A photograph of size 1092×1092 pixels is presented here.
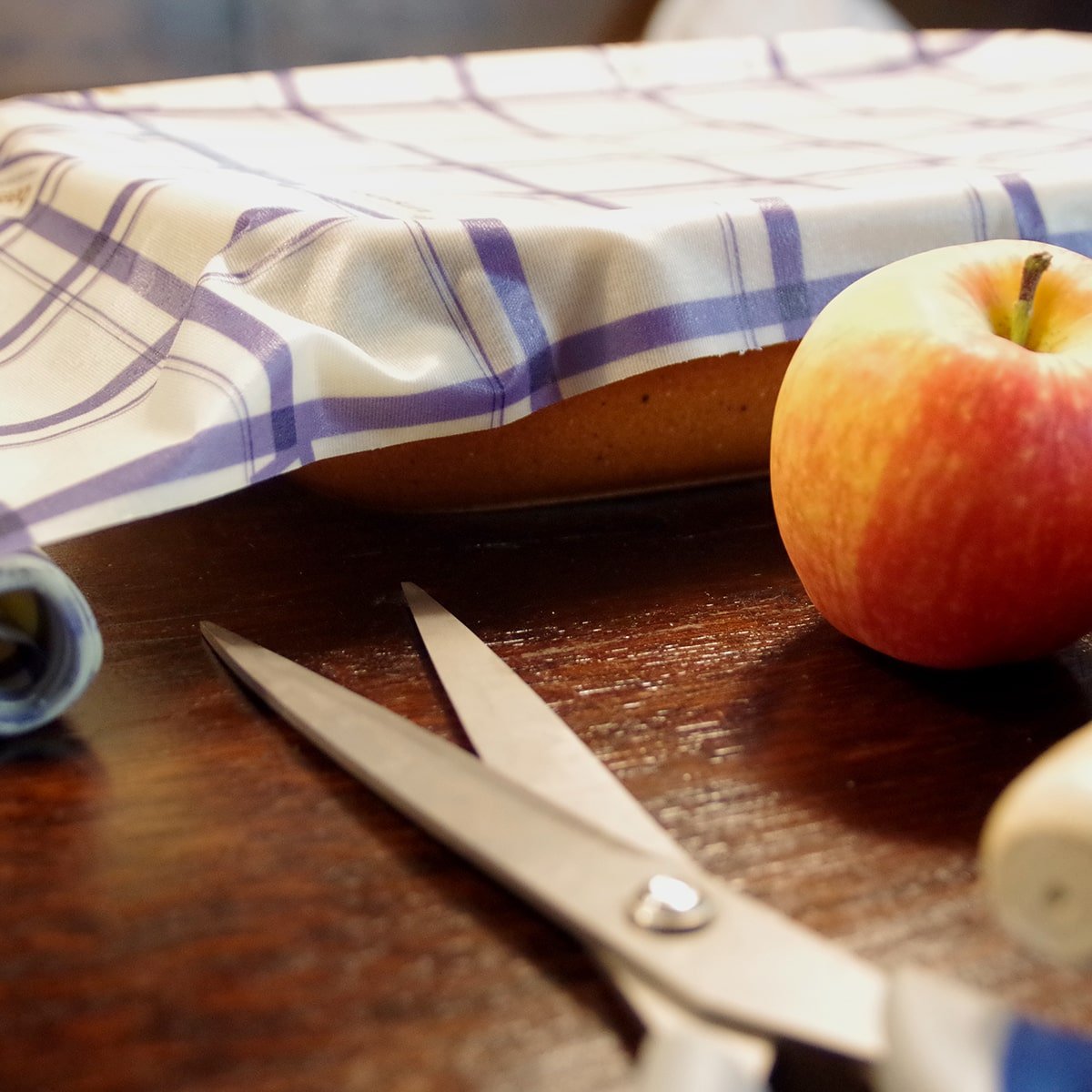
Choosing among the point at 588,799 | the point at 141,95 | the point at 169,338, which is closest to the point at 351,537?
the point at 169,338

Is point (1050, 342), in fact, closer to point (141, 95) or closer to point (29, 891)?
point (29, 891)

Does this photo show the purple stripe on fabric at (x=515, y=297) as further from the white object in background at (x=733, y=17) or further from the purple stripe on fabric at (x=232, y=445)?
the white object in background at (x=733, y=17)

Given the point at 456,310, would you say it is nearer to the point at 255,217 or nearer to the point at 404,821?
the point at 255,217

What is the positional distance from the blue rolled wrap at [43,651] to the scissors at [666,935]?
0.17 feet

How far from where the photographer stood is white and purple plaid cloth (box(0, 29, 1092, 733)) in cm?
35

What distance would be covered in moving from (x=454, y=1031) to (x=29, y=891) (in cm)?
10

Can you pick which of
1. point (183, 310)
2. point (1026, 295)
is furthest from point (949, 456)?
point (183, 310)

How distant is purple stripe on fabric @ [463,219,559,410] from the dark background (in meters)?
0.85

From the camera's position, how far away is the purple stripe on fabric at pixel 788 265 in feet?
1.39

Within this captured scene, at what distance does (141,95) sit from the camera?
2.53 ft

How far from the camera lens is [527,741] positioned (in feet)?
0.92

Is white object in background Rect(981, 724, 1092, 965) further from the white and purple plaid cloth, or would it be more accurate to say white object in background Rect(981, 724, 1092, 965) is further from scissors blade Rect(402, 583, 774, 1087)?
the white and purple plaid cloth

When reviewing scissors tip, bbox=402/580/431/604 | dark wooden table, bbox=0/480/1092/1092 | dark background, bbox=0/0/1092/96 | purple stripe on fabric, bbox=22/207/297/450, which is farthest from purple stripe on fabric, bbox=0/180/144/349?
dark background, bbox=0/0/1092/96

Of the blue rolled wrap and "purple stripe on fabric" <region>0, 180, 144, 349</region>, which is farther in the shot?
"purple stripe on fabric" <region>0, 180, 144, 349</region>
